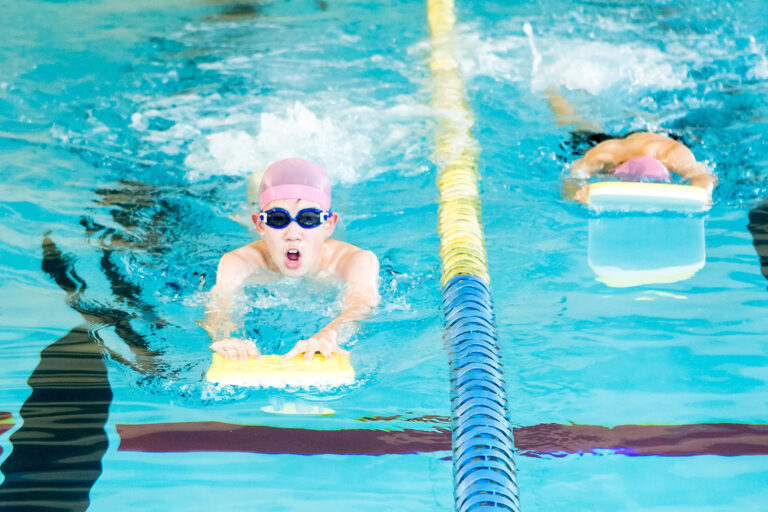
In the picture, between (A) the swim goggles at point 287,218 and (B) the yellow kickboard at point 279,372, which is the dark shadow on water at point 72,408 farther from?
(A) the swim goggles at point 287,218

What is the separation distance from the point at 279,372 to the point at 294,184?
0.88m

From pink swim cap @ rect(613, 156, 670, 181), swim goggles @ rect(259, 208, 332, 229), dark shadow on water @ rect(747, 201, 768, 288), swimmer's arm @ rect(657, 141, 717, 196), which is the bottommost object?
swim goggles @ rect(259, 208, 332, 229)

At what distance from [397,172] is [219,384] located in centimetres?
216

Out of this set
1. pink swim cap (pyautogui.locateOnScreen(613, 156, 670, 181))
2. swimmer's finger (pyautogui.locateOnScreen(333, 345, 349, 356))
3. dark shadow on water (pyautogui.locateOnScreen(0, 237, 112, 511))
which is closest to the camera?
dark shadow on water (pyautogui.locateOnScreen(0, 237, 112, 511))

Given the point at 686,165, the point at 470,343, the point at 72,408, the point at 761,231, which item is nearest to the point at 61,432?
the point at 72,408

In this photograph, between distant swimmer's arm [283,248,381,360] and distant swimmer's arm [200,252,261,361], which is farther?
distant swimmer's arm [200,252,261,361]

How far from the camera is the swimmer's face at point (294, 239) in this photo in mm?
3246

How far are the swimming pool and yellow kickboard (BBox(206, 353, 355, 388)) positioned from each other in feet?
0.39

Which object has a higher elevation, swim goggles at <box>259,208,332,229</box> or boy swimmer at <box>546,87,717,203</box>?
boy swimmer at <box>546,87,717,203</box>

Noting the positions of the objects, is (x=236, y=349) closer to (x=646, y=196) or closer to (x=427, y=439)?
(x=427, y=439)

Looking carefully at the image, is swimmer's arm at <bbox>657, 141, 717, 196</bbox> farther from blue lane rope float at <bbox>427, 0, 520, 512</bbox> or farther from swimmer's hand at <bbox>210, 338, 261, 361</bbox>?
swimmer's hand at <bbox>210, 338, 261, 361</bbox>

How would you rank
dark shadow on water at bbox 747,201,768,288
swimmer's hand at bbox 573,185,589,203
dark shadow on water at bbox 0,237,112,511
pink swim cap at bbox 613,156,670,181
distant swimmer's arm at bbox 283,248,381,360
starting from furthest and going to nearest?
pink swim cap at bbox 613,156,670,181, swimmer's hand at bbox 573,185,589,203, dark shadow on water at bbox 747,201,768,288, distant swimmer's arm at bbox 283,248,381,360, dark shadow on water at bbox 0,237,112,511

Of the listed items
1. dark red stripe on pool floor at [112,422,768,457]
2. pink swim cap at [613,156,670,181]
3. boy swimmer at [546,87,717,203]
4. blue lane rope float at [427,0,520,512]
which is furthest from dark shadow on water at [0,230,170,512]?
pink swim cap at [613,156,670,181]

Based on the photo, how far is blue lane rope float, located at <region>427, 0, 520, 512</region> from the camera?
7.48 ft
